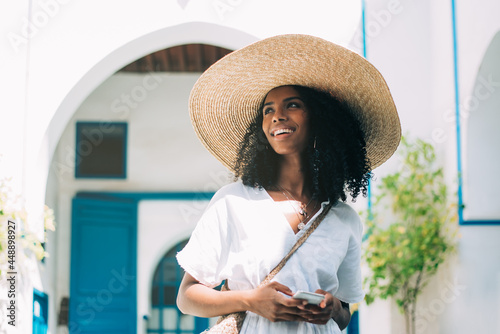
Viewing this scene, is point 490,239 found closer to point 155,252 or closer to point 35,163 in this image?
point 35,163

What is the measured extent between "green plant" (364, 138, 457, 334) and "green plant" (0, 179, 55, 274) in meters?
2.25

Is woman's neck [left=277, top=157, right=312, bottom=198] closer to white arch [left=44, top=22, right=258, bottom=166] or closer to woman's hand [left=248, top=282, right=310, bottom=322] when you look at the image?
woman's hand [left=248, top=282, right=310, bottom=322]

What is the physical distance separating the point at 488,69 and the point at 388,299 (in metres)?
1.70

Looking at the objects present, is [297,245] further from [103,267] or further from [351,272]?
[103,267]

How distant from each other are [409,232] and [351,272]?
3036 mm

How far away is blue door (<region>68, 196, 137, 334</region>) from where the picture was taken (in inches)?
320

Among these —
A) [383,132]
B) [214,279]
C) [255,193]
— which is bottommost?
[214,279]

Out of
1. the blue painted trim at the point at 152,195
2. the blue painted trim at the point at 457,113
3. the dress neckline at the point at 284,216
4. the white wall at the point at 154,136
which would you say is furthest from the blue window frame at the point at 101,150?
the dress neckline at the point at 284,216

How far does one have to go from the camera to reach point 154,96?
8906 millimetres

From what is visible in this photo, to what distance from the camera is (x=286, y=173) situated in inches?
84.5

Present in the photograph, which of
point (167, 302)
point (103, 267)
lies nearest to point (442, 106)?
point (103, 267)

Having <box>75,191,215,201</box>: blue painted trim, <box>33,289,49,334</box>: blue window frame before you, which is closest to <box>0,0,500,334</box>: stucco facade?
<box>33,289,49,334</box>: blue window frame

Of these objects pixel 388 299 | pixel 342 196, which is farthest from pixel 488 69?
pixel 342 196

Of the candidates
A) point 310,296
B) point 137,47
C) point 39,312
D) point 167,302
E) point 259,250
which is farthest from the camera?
point 167,302
